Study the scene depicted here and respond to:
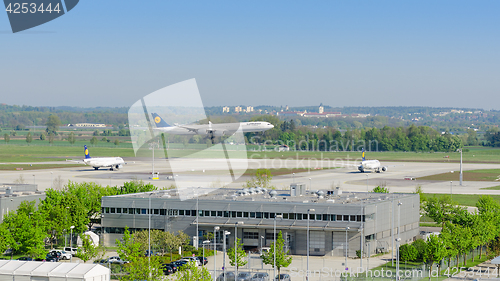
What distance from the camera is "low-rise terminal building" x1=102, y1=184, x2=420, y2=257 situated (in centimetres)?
6494

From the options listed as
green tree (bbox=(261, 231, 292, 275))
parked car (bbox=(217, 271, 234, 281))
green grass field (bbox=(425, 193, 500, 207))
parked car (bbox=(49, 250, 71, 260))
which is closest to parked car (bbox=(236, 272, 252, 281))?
parked car (bbox=(217, 271, 234, 281))

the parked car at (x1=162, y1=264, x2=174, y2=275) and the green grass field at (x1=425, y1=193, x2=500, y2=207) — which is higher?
the parked car at (x1=162, y1=264, x2=174, y2=275)

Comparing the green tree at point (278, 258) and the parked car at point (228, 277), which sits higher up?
the green tree at point (278, 258)

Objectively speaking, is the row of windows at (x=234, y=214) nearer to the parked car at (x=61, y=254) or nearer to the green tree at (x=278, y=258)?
the parked car at (x=61, y=254)

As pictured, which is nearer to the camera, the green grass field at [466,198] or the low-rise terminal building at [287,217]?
the low-rise terminal building at [287,217]

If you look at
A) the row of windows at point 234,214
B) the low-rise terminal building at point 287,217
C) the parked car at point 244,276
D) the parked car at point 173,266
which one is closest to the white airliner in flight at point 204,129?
the low-rise terminal building at point 287,217

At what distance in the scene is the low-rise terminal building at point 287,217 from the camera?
64.9m

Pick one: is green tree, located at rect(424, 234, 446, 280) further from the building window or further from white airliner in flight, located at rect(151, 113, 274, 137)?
white airliner in flight, located at rect(151, 113, 274, 137)

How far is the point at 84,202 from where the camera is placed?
75.4 meters

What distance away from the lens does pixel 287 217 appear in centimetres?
6700

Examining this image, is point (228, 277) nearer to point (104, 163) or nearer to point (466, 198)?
point (466, 198)

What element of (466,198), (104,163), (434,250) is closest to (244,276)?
(434,250)

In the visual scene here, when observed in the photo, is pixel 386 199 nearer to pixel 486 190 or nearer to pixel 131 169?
pixel 486 190

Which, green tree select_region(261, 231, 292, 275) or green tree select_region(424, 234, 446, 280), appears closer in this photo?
green tree select_region(261, 231, 292, 275)
